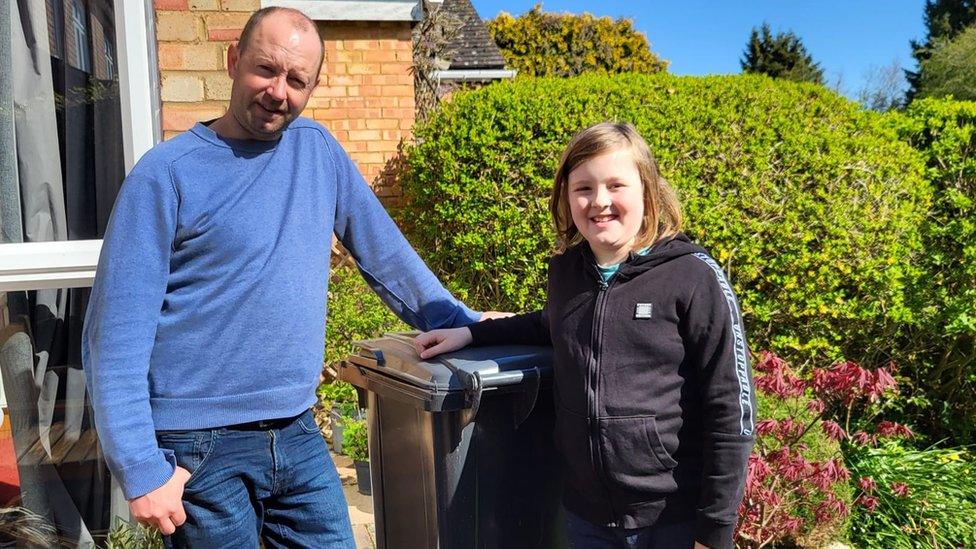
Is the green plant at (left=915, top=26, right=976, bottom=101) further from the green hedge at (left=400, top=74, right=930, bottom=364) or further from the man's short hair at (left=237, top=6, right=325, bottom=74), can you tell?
the man's short hair at (left=237, top=6, right=325, bottom=74)

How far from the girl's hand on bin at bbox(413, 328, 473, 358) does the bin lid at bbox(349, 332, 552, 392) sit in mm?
22

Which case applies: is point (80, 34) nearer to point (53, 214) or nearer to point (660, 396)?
point (53, 214)

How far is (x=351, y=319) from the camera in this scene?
5363 millimetres

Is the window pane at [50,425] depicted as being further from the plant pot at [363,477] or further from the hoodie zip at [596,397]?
the hoodie zip at [596,397]

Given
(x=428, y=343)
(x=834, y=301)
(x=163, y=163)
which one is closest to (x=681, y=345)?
(x=428, y=343)

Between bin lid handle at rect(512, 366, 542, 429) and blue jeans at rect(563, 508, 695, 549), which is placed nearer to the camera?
blue jeans at rect(563, 508, 695, 549)

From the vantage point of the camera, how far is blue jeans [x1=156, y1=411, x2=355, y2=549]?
1.85 m

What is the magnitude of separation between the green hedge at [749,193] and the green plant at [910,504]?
1.09m

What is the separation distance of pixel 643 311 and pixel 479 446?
23.7 inches

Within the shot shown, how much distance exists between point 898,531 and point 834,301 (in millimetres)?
1660

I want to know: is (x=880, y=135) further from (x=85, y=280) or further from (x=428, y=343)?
(x=85, y=280)

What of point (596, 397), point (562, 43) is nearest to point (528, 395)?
point (596, 397)

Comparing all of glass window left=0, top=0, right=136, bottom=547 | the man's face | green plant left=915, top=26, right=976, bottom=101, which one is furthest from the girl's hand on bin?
green plant left=915, top=26, right=976, bottom=101

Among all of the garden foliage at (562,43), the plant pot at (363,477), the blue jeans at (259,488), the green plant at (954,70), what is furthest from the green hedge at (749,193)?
the green plant at (954,70)
